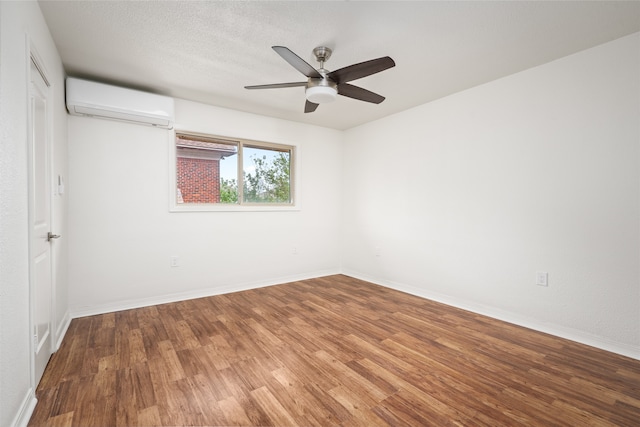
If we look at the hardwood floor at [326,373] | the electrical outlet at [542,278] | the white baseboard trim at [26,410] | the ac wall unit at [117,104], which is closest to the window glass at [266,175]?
the ac wall unit at [117,104]

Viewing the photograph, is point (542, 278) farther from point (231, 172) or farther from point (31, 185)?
point (31, 185)

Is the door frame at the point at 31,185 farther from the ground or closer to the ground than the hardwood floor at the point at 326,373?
farther from the ground

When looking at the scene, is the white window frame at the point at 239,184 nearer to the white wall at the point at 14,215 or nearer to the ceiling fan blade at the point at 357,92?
the white wall at the point at 14,215

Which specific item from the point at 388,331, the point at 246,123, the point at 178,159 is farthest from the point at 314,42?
the point at 388,331

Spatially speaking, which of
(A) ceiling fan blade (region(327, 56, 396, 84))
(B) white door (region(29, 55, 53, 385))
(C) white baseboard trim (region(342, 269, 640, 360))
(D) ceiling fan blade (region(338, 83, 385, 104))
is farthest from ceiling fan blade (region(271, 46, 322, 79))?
(C) white baseboard trim (region(342, 269, 640, 360))

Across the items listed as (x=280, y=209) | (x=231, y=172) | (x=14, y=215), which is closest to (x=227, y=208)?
(x=231, y=172)

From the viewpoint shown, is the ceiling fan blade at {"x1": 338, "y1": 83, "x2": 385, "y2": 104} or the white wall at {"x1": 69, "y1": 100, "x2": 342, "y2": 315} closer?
the ceiling fan blade at {"x1": 338, "y1": 83, "x2": 385, "y2": 104}

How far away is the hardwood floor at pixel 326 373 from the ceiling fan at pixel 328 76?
2.10m

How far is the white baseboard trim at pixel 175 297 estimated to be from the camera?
10.2 ft

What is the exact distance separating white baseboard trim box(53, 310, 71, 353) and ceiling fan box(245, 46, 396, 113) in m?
2.61

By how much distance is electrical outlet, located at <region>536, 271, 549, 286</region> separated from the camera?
2.75 m

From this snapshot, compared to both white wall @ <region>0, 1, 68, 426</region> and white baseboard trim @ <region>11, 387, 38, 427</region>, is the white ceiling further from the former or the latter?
white baseboard trim @ <region>11, 387, 38, 427</region>

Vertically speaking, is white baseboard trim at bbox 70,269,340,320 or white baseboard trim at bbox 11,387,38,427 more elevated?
white baseboard trim at bbox 11,387,38,427

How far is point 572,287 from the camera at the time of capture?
8.52ft
